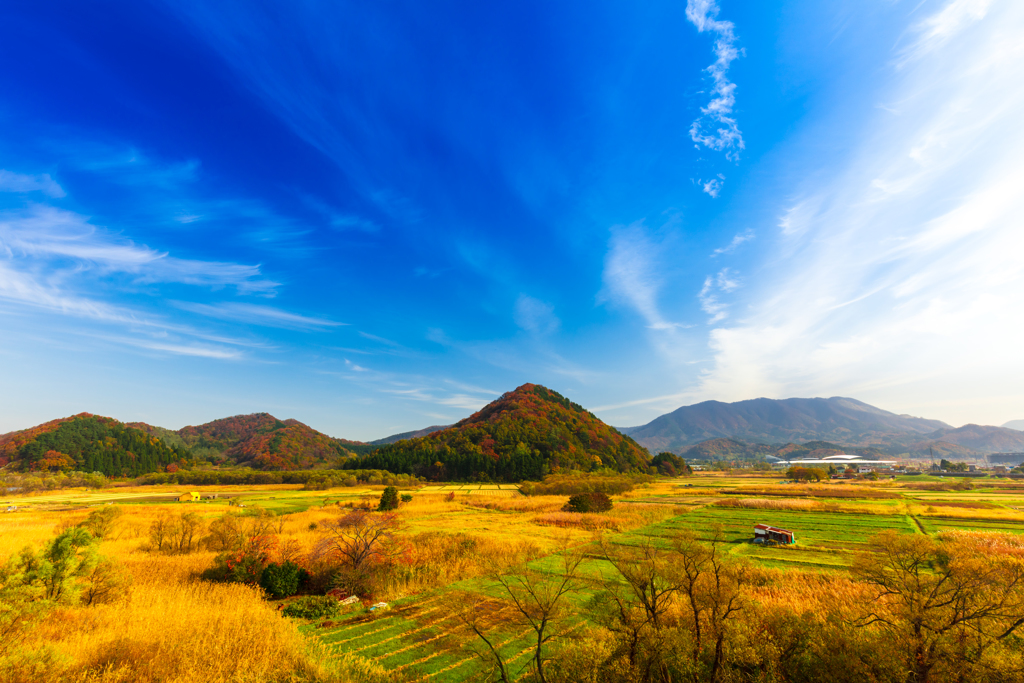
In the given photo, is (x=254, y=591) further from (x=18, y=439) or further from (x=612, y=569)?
(x=18, y=439)

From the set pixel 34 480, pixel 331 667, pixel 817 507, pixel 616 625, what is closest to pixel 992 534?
pixel 817 507

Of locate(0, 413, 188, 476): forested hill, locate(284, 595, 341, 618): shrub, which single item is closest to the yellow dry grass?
locate(284, 595, 341, 618): shrub

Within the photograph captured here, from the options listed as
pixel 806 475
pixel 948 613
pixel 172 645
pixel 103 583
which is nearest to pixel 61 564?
pixel 103 583

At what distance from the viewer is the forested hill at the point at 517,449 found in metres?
115

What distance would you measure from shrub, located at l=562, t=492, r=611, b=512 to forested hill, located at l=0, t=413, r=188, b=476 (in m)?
143

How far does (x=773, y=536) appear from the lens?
32.1m

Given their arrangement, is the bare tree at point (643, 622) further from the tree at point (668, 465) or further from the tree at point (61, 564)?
the tree at point (668, 465)

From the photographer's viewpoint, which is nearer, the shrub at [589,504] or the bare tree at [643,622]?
the bare tree at [643,622]

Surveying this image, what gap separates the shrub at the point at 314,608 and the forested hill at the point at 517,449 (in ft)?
308

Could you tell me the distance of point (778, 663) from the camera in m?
10.7

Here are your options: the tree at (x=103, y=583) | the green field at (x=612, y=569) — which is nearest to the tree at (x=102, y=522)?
the tree at (x=103, y=583)

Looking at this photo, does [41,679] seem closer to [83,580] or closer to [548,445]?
[83,580]

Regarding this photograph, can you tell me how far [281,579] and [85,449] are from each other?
163 meters

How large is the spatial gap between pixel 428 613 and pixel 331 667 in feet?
23.4
